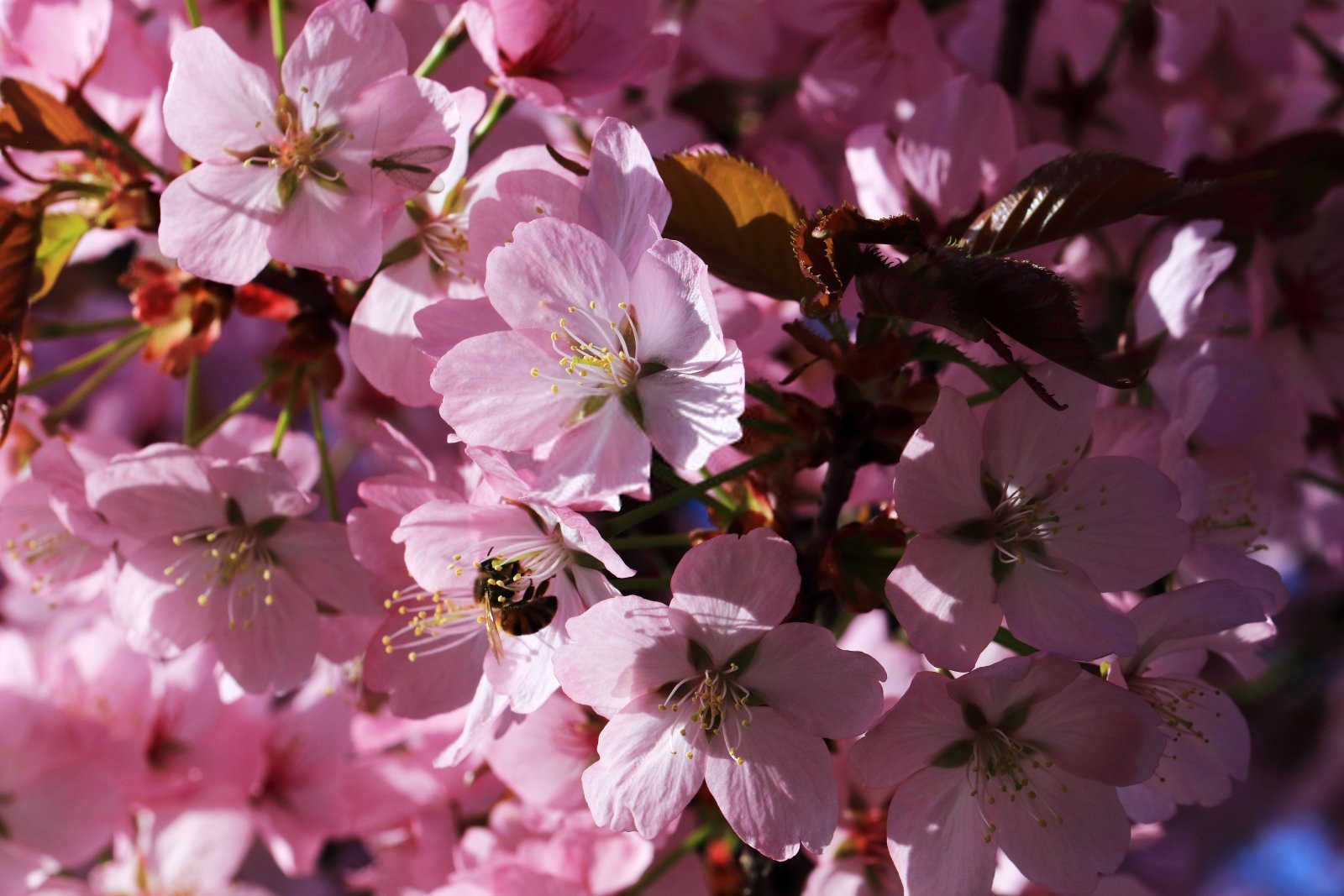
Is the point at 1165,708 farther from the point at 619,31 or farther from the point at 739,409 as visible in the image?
the point at 619,31

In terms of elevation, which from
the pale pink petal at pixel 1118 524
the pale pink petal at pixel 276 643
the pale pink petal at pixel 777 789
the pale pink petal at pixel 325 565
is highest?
the pale pink petal at pixel 1118 524

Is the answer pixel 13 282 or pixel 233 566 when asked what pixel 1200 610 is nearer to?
pixel 233 566

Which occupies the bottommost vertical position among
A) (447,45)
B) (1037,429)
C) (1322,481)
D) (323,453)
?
(1322,481)

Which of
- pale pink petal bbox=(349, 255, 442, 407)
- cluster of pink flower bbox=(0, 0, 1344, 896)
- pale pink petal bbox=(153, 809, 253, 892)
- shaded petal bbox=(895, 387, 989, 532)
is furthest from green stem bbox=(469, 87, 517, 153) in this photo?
pale pink petal bbox=(153, 809, 253, 892)

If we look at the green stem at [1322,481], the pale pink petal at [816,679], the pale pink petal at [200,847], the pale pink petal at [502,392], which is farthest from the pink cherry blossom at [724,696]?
the green stem at [1322,481]

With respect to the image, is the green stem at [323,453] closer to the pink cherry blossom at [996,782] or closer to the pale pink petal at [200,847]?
the pale pink petal at [200,847]

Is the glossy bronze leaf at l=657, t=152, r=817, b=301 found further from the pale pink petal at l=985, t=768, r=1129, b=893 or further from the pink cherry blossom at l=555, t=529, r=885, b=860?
the pale pink petal at l=985, t=768, r=1129, b=893

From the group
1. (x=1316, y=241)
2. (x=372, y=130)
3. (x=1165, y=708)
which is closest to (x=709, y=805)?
(x=1165, y=708)

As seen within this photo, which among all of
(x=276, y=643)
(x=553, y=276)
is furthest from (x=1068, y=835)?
(x=276, y=643)
